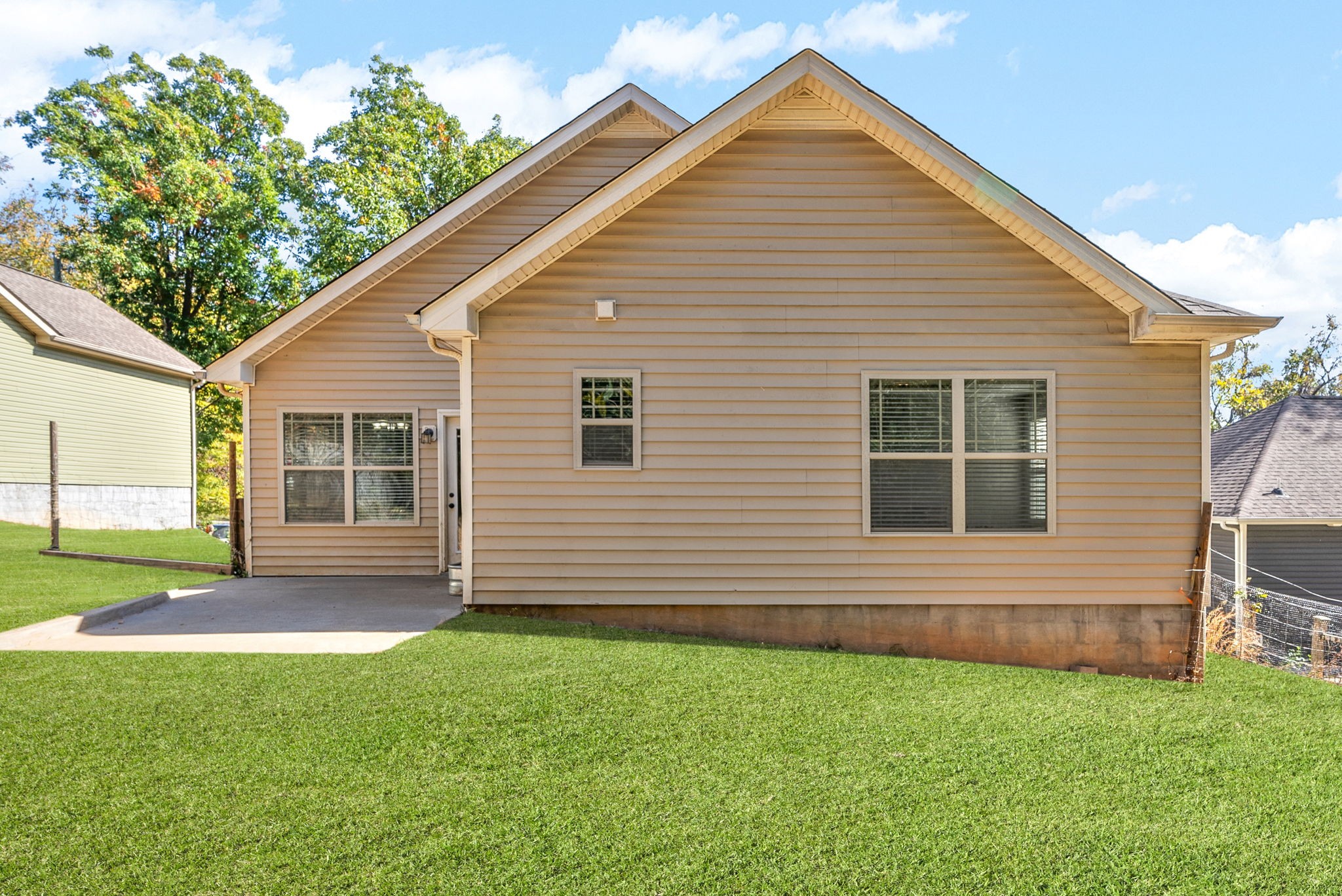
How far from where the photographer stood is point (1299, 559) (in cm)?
1638

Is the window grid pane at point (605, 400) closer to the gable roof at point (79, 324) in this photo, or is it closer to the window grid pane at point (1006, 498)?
the window grid pane at point (1006, 498)

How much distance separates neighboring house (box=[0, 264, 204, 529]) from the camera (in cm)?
1709

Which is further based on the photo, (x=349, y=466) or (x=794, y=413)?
(x=349, y=466)

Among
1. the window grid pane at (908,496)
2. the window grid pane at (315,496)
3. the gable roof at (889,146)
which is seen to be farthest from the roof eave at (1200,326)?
the window grid pane at (315,496)

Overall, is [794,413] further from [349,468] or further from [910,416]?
[349,468]

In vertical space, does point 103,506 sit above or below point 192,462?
below

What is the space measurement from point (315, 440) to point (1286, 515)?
18.9 metres

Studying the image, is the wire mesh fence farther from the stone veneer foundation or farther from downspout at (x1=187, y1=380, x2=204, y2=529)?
downspout at (x1=187, y1=380, x2=204, y2=529)

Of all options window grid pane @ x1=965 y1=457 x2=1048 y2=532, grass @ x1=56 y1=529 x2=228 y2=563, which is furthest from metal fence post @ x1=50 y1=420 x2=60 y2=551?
window grid pane @ x1=965 y1=457 x2=1048 y2=532

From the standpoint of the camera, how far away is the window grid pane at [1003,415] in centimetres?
711

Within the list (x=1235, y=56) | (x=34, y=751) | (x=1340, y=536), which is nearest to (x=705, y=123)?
(x=34, y=751)

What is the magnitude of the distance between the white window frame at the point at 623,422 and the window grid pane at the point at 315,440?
4475mm

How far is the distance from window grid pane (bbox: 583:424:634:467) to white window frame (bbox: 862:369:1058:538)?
7.27 feet

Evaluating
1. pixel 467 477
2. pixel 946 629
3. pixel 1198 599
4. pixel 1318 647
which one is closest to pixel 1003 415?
pixel 946 629
